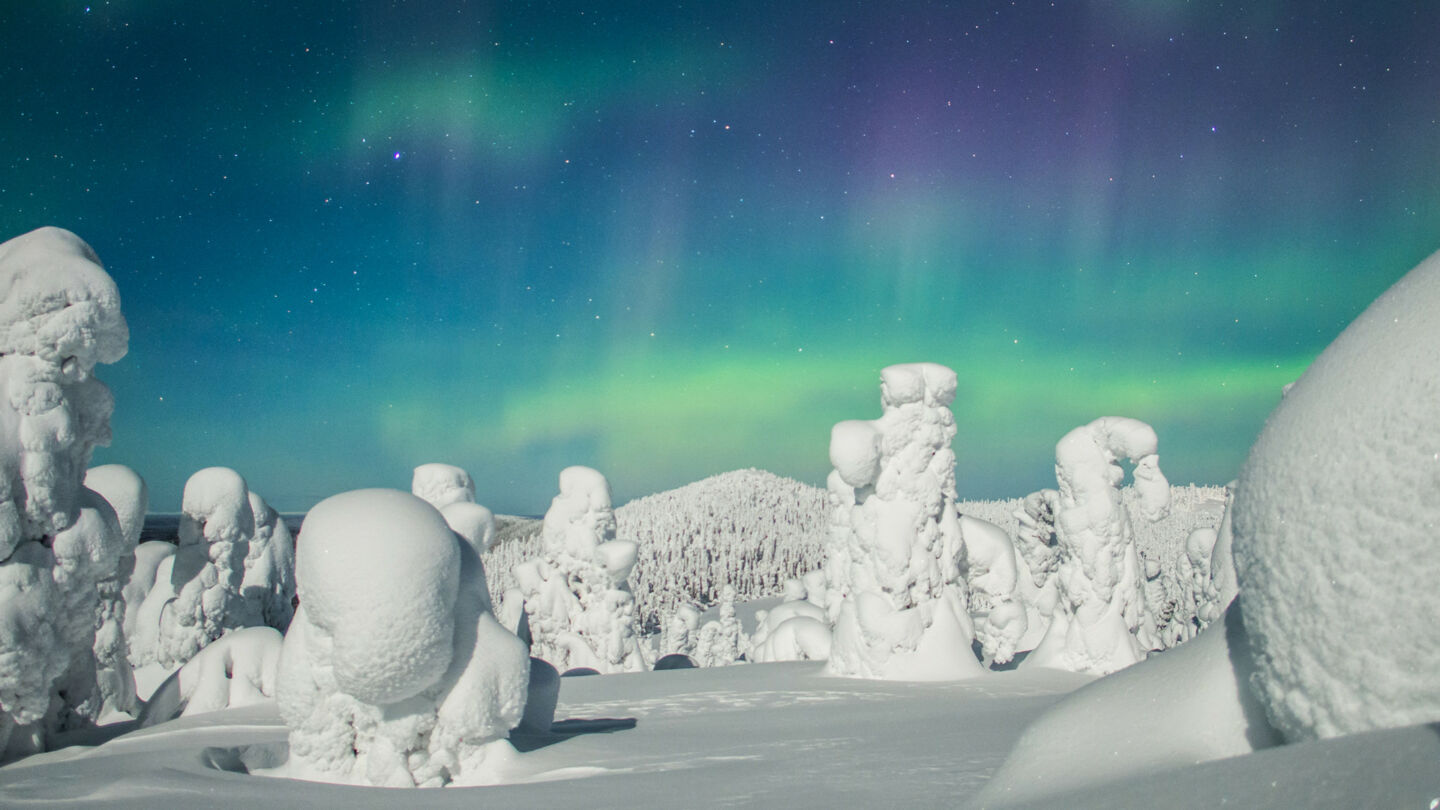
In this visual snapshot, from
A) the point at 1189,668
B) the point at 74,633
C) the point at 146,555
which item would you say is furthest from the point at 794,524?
the point at 1189,668

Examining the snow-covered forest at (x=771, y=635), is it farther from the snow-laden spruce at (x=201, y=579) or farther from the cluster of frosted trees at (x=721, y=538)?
the cluster of frosted trees at (x=721, y=538)

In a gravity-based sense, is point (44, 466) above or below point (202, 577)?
above

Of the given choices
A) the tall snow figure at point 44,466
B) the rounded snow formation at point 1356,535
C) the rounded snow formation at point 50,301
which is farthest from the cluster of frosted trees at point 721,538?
the rounded snow formation at point 1356,535

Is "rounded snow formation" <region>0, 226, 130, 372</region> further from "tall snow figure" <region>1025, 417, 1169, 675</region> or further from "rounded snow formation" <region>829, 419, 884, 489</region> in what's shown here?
"tall snow figure" <region>1025, 417, 1169, 675</region>

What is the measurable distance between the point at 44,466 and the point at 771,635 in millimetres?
12063

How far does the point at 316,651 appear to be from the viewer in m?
6.29

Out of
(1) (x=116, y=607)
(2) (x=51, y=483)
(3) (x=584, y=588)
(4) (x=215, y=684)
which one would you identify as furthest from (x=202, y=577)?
(2) (x=51, y=483)

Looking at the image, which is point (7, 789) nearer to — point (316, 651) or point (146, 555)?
point (316, 651)

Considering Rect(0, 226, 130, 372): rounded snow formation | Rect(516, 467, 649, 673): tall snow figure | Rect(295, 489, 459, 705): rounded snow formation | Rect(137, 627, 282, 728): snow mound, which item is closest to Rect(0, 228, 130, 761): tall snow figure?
Rect(0, 226, 130, 372): rounded snow formation

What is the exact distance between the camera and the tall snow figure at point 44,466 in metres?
7.86

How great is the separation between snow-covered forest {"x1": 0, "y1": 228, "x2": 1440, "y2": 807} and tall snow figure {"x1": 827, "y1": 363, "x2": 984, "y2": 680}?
37 mm

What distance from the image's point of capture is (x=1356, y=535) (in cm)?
167

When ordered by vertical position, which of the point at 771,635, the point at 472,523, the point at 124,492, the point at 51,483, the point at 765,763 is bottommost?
the point at 765,763

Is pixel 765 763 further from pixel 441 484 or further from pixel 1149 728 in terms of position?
pixel 441 484
